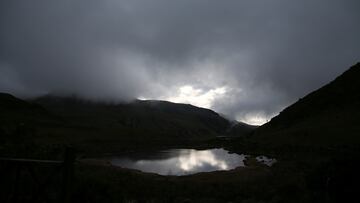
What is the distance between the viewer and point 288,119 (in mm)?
119562

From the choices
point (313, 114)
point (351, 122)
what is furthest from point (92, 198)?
point (313, 114)

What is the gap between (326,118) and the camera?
8956cm

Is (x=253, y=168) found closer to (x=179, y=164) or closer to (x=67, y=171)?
(x=179, y=164)

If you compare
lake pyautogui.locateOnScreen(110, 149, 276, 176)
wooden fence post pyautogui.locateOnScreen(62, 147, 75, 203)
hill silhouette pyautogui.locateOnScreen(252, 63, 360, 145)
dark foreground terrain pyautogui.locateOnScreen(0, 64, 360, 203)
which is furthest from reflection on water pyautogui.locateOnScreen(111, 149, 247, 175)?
wooden fence post pyautogui.locateOnScreen(62, 147, 75, 203)

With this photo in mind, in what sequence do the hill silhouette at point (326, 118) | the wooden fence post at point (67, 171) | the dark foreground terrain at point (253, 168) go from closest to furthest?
the wooden fence post at point (67, 171)
the dark foreground terrain at point (253, 168)
the hill silhouette at point (326, 118)

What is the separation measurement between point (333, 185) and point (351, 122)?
2592 inches

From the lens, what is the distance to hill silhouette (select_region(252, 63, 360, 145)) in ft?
236

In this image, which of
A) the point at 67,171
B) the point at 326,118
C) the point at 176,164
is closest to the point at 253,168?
the point at 176,164

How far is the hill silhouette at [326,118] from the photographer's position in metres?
71.8

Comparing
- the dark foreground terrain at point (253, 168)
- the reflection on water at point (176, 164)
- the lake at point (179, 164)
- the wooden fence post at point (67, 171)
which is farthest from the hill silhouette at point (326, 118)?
the wooden fence post at point (67, 171)

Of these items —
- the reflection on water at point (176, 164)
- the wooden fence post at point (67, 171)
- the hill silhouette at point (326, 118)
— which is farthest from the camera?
the hill silhouette at point (326, 118)

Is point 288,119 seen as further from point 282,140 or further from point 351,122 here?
point 351,122

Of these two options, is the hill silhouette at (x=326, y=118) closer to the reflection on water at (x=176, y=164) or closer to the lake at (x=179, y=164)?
the lake at (x=179, y=164)

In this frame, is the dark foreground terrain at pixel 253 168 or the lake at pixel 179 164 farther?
the lake at pixel 179 164
